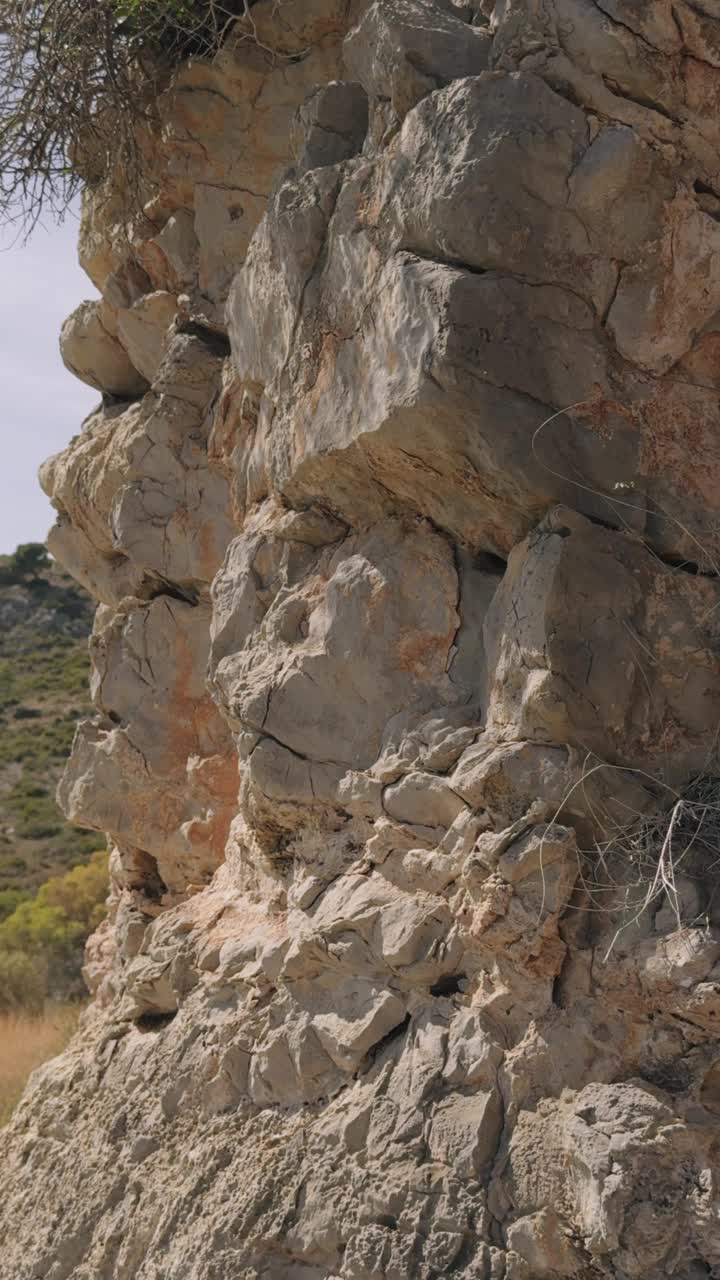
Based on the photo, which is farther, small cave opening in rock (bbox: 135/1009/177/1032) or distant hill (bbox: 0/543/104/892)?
distant hill (bbox: 0/543/104/892)

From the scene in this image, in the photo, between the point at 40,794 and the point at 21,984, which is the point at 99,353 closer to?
the point at 21,984

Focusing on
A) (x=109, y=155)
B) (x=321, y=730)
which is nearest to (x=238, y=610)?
(x=321, y=730)

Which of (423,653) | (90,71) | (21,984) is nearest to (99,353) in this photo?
(90,71)

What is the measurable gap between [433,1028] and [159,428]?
3.36m

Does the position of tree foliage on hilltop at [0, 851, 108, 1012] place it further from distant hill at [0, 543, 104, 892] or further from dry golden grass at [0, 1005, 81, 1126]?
distant hill at [0, 543, 104, 892]

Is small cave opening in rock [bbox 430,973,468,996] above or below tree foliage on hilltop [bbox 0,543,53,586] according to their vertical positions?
below

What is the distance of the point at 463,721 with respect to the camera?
3402mm

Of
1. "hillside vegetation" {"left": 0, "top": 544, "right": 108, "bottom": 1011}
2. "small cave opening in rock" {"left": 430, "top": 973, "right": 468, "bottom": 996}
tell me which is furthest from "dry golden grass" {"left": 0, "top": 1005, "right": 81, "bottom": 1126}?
"small cave opening in rock" {"left": 430, "top": 973, "right": 468, "bottom": 996}

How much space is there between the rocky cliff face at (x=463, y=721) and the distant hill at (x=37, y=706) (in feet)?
42.1

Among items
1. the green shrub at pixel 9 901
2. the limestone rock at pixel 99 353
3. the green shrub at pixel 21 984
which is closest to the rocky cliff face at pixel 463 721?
the limestone rock at pixel 99 353

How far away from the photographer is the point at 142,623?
568 cm

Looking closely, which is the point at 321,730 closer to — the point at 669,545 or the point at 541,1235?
the point at 669,545

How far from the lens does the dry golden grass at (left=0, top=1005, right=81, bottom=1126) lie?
765 centimetres

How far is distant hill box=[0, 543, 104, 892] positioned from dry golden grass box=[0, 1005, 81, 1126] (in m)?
6.14
